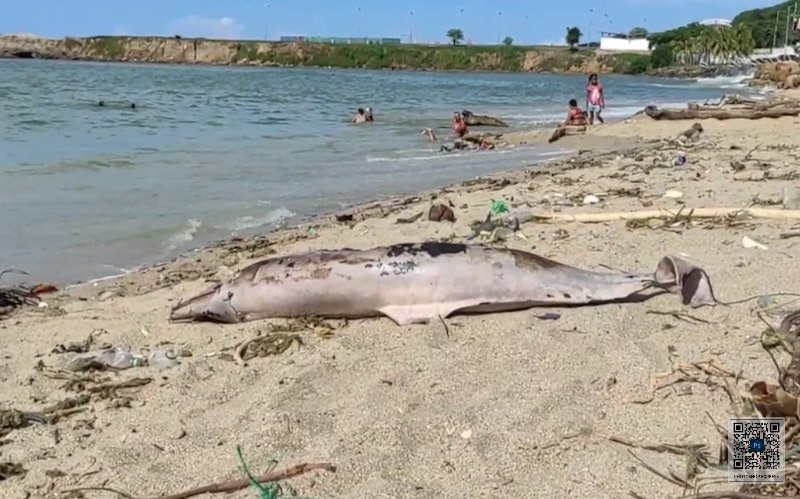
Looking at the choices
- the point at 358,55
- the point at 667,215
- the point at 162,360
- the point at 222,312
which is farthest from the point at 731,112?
the point at 358,55

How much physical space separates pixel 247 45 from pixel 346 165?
15382cm

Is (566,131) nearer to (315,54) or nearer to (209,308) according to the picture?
(209,308)

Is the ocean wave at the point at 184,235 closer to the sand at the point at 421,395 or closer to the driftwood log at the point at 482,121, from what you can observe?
the sand at the point at 421,395

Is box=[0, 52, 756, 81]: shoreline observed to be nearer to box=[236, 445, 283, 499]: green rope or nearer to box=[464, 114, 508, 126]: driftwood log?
box=[464, 114, 508, 126]: driftwood log

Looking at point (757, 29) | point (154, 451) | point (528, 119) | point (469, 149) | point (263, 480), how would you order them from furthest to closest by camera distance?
point (757, 29) → point (528, 119) → point (469, 149) → point (154, 451) → point (263, 480)

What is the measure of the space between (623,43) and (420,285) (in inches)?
6893

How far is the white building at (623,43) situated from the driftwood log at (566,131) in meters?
148

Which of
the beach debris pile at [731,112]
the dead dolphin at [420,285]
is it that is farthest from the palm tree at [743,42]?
the dead dolphin at [420,285]

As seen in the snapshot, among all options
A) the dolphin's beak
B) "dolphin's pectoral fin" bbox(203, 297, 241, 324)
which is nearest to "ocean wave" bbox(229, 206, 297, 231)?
the dolphin's beak

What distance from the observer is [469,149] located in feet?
61.9

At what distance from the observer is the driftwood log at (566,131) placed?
19980mm

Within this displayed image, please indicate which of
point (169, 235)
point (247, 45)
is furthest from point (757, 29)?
point (169, 235)

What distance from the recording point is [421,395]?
14.1 feet

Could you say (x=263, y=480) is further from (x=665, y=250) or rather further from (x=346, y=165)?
(x=346, y=165)
